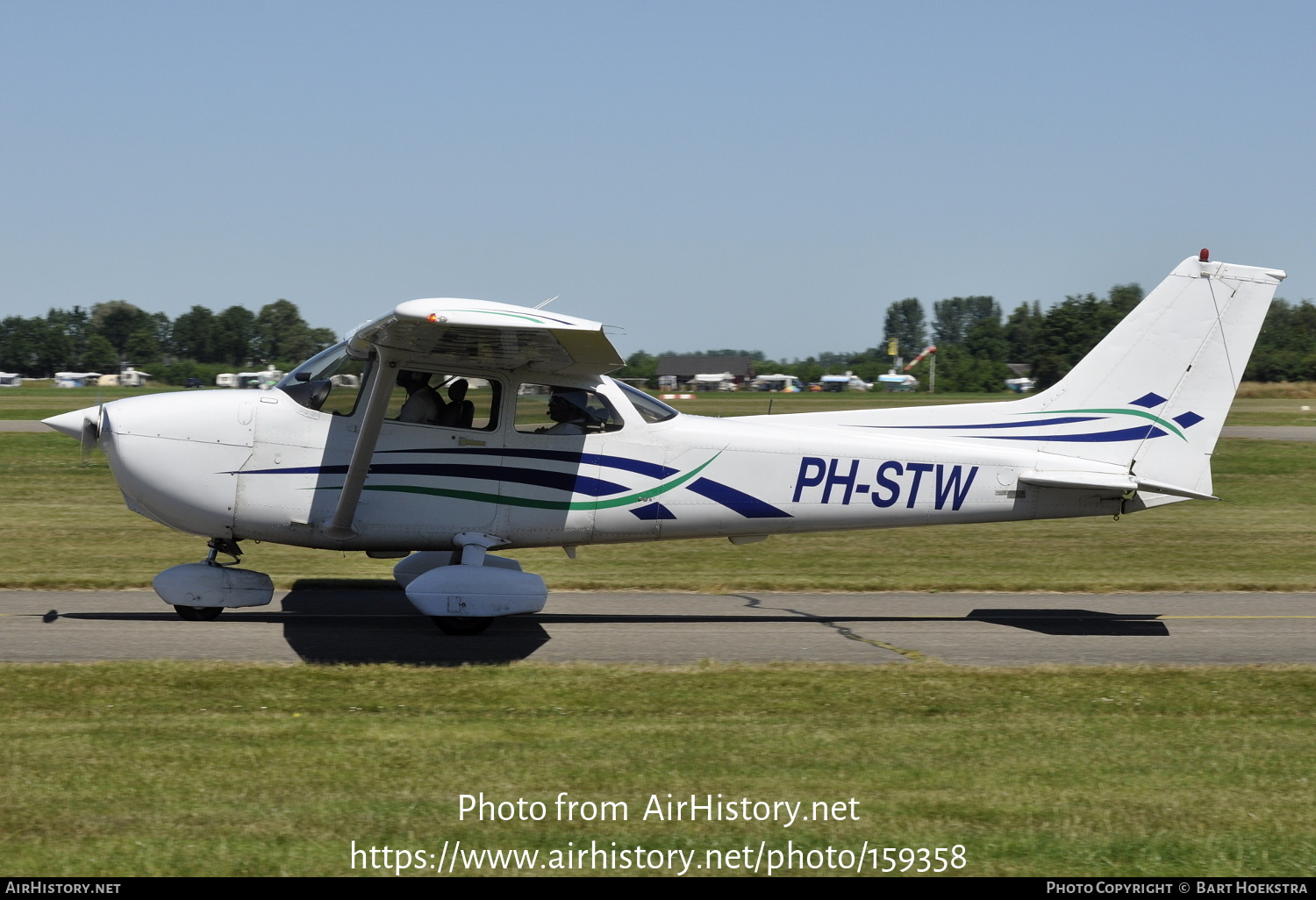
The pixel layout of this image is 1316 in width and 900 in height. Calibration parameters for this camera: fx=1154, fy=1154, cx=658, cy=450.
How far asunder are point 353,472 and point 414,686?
1.95 metres

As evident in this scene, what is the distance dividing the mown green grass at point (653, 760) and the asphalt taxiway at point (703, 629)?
559mm

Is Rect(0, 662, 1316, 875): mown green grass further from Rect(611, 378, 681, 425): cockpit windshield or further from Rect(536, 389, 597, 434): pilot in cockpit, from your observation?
Rect(611, 378, 681, 425): cockpit windshield

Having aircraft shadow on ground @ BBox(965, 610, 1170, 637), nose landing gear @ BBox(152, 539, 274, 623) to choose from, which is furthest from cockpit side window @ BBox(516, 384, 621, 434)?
aircraft shadow on ground @ BBox(965, 610, 1170, 637)

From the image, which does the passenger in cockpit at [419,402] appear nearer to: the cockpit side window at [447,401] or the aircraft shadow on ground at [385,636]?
the cockpit side window at [447,401]

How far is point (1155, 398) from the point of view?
9492 mm

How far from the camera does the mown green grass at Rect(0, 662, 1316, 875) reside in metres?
4.51

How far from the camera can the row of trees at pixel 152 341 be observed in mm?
58875

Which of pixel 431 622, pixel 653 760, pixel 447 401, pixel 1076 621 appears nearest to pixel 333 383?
pixel 447 401

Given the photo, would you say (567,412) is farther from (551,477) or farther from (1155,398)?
(1155,398)

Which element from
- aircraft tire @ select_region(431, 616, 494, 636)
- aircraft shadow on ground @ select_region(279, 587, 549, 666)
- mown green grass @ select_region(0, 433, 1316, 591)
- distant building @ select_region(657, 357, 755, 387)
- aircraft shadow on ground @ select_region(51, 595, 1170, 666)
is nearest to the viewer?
aircraft shadow on ground @ select_region(279, 587, 549, 666)

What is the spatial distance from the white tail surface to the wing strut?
120 inches

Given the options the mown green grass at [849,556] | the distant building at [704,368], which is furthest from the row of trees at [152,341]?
the distant building at [704,368]
